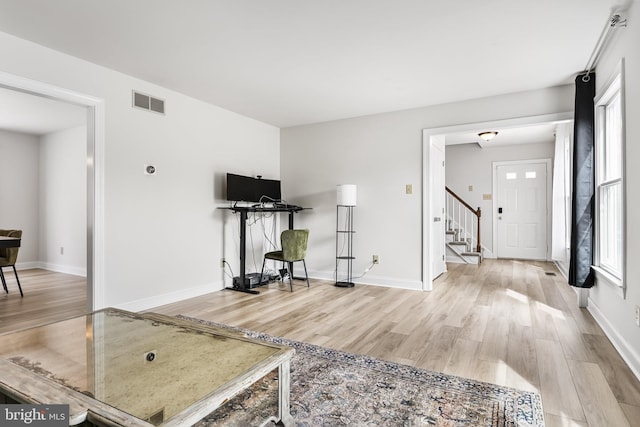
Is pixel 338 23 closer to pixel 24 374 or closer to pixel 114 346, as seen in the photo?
pixel 114 346

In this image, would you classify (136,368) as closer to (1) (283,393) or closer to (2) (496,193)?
(1) (283,393)

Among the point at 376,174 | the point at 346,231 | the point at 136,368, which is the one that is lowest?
the point at 136,368

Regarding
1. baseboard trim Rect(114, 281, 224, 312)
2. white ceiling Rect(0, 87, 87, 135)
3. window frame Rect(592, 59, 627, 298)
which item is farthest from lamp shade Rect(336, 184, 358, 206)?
white ceiling Rect(0, 87, 87, 135)

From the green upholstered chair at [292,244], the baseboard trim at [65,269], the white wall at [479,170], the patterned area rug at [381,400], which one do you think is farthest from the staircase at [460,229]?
the baseboard trim at [65,269]

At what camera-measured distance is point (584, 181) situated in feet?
11.1

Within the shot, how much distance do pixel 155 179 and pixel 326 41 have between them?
2324mm

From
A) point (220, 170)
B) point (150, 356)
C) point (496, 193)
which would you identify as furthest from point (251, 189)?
point (496, 193)

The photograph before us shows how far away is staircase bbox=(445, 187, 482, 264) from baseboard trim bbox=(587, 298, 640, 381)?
3711mm

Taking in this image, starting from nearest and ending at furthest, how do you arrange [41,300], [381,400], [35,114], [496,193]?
[381,400]
[41,300]
[35,114]
[496,193]

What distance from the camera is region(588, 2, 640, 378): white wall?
87.7 inches

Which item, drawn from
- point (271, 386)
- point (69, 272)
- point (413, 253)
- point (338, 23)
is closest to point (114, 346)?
point (271, 386)

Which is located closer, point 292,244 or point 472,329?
point 472,329

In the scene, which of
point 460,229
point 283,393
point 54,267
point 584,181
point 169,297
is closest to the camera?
point 283,393

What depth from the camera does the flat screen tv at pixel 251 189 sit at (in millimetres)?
4531
